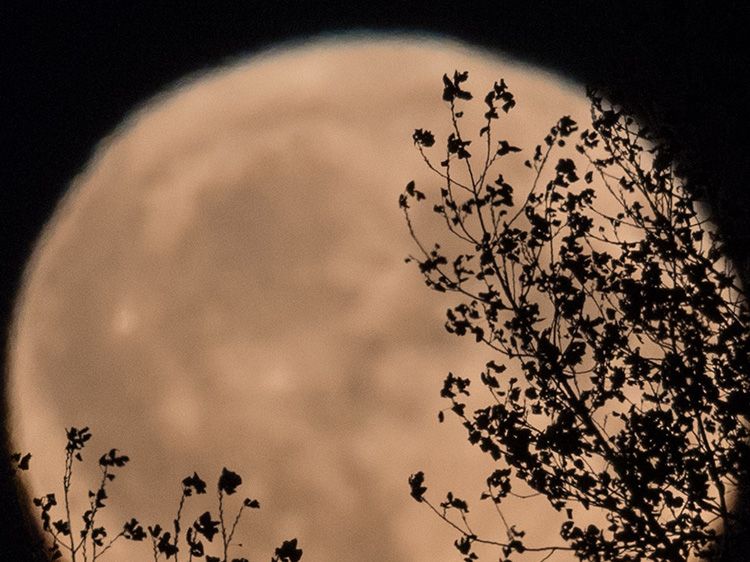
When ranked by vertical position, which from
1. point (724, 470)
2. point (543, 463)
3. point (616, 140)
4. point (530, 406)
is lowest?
point (724, 470)

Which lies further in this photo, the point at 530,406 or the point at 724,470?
the point at 530,406

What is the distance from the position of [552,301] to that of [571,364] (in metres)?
0.90

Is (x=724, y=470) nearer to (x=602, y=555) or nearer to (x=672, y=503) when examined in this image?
(x=672, y=503)

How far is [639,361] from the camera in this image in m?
8.70

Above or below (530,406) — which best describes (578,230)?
above

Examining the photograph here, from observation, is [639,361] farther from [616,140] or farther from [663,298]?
[616,140]

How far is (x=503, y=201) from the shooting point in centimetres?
898

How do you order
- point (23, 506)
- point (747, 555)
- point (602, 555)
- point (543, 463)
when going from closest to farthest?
point (602, 555) < point (543, 463) < point (747, 555) < point (23, 506)

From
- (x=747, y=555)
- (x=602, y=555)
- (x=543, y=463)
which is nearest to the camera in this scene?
(x=602, y=555)

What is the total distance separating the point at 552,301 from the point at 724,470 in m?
2.87

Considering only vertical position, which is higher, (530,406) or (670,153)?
(670,153)

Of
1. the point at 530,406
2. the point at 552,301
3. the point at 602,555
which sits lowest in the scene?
the point at 602,555

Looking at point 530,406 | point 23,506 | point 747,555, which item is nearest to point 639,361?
point 530,406

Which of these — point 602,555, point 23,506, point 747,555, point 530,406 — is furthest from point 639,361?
point 23,506
